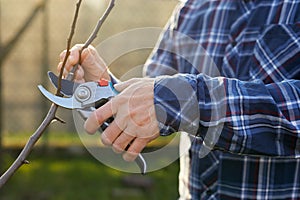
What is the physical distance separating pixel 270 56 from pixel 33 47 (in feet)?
9.09

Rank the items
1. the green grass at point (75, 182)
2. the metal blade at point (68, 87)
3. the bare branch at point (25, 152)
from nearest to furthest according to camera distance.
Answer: the bare branch at point (25, 152)
the metal blade at point (68, 87)
the green grass at point (75, 182)

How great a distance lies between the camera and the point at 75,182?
11.7ft

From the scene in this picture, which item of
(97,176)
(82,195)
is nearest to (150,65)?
(82,195)

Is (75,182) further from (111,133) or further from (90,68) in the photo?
(111,133)

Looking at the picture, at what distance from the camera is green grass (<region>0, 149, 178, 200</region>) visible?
132 inches

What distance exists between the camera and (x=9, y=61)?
390 cm

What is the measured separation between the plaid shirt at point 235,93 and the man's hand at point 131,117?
0.02 metres

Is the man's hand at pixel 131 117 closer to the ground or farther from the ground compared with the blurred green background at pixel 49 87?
farther from the ground

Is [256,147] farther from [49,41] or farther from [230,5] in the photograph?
[49,41]

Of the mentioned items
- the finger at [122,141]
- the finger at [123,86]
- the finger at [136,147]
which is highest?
the finger at [123,86]

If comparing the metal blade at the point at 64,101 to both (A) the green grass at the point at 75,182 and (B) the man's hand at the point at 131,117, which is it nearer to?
(B) the man's hand at the point at 131,117

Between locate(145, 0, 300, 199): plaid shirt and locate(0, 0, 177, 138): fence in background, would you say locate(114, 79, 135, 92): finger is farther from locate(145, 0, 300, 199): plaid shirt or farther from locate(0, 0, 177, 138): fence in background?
locate(0, 0, 177, 138): fence in background

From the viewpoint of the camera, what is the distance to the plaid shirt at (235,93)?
1.13m

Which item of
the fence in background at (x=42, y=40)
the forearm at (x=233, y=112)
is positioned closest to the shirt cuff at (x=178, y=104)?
the forearm at (x=233, y=112)
